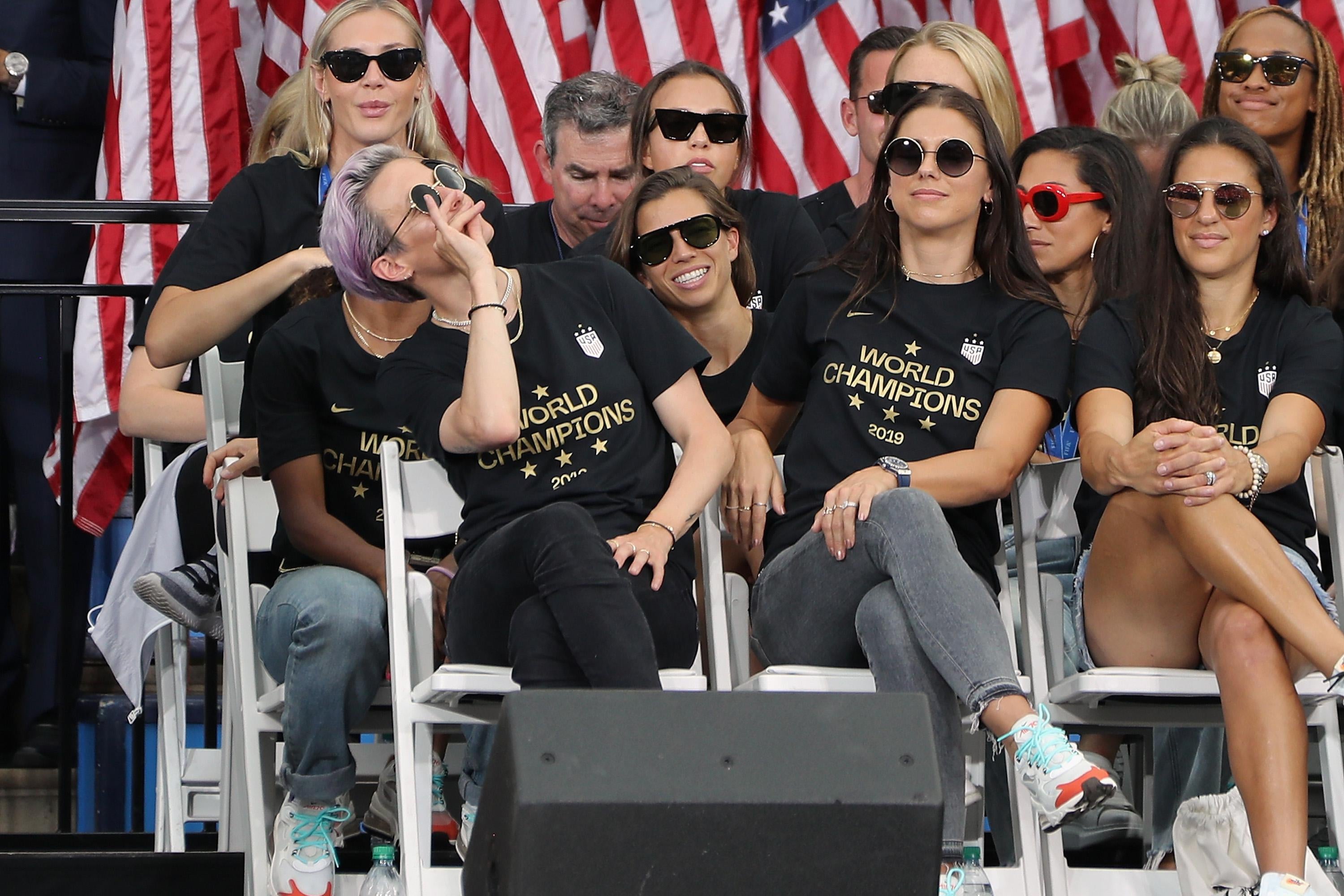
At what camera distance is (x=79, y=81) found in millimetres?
4977

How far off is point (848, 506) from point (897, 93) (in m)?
1.33

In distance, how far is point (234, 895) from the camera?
329cm

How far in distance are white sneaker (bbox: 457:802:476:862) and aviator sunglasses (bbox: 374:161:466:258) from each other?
976 millimetres

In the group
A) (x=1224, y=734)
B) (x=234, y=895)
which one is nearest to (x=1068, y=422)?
(x=1224, y=734)

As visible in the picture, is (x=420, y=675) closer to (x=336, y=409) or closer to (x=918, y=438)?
(x=336, y=409)

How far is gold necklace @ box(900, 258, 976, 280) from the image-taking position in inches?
131

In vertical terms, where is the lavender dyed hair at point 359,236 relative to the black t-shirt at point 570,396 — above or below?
above

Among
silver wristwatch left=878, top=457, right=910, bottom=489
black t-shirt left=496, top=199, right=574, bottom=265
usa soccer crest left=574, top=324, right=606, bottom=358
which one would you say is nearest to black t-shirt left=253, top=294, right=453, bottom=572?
usa soccer crest left=574, top=324, right=606, bottom=358

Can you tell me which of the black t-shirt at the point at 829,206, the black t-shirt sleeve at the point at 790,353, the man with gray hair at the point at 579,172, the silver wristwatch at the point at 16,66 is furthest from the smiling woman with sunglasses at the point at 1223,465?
the silver wristwatch at the point at 16,66

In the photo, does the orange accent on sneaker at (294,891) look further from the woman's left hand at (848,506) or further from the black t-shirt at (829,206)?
the black t-shirt at (829,206)

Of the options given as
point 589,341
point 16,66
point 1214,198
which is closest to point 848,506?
point 589,341

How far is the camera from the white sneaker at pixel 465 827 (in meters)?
3.14

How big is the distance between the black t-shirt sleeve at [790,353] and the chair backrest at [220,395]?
1032mm

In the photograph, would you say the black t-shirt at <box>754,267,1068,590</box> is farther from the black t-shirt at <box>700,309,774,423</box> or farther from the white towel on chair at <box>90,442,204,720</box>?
the white towel on chair at <box>90,442,204,720</box>
